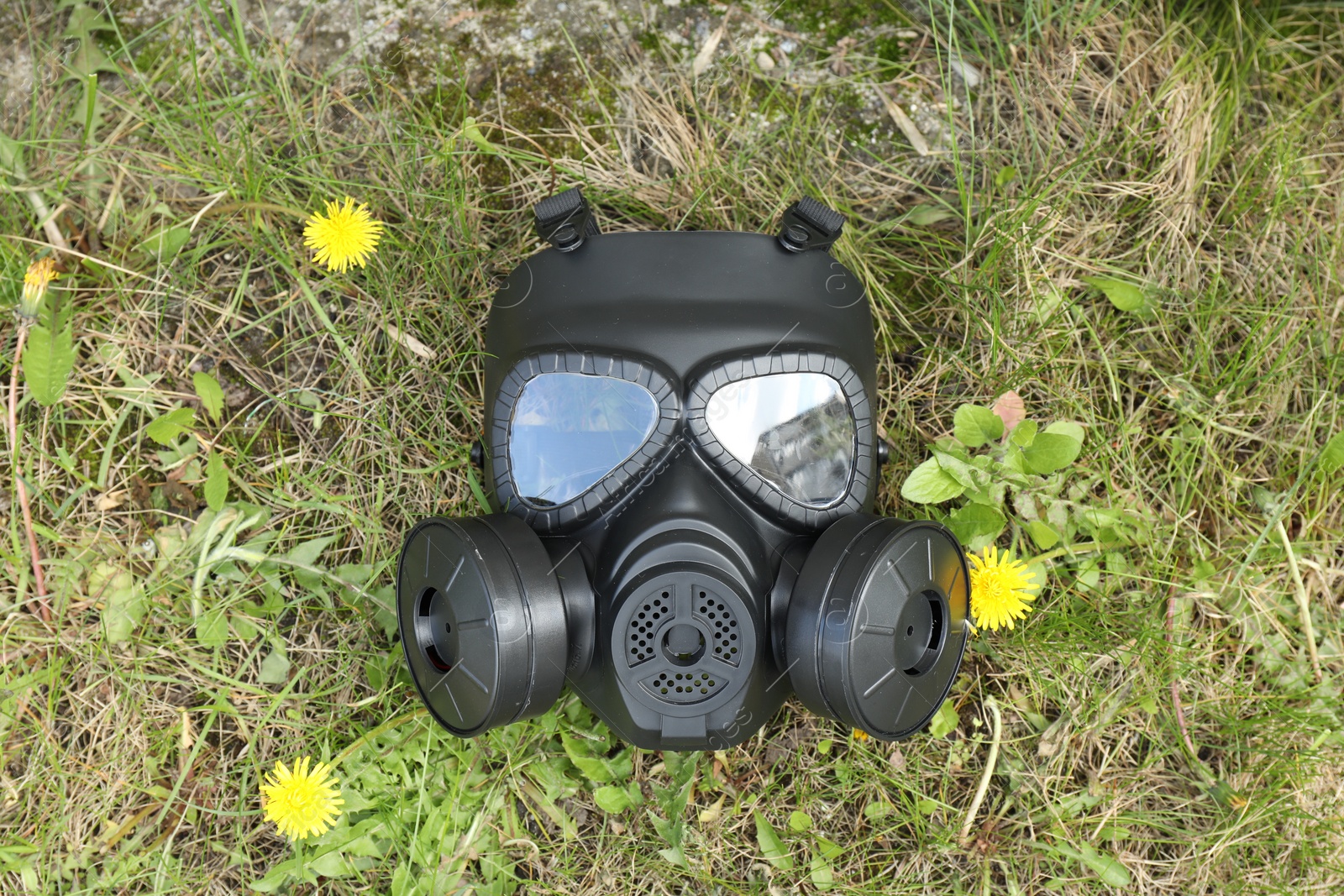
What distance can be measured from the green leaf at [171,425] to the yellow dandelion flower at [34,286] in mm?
423

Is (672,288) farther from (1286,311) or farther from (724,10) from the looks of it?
(1286,311)

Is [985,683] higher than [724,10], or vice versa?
[724,10]

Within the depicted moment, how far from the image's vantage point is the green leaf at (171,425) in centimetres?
261

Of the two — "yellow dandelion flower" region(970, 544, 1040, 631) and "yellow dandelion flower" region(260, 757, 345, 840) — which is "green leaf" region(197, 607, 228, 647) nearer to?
"yellow dandelion flower" region(260, 757, 345, 840)

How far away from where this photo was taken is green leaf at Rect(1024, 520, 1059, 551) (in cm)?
255

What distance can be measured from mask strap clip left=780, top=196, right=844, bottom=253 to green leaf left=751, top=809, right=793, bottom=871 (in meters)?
1.52

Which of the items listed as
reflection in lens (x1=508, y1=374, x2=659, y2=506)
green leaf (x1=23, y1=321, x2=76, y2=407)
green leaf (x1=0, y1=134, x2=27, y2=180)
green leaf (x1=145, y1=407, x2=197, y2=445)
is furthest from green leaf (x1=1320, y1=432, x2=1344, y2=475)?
green leaf (x1=0, y1=134, x2=27, y2=180)

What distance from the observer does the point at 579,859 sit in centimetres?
260

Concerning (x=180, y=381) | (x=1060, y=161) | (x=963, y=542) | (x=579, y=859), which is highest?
(x=1060, y=161)

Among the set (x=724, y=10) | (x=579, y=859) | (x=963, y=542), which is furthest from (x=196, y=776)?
(x=724, y=10)

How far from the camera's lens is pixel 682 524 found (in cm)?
219

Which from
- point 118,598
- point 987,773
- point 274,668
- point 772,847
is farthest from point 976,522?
point 118,598

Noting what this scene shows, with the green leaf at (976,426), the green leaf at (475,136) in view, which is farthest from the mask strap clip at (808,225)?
the green leaf at (475,136)

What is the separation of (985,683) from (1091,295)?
1166 millimetres
